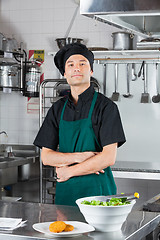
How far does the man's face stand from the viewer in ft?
8.07

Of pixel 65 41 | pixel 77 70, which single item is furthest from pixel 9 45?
pixel 77 70

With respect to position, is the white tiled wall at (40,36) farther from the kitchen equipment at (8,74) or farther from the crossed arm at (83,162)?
the crossed arm at (83,162)

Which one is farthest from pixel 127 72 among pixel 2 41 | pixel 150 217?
pixel 150 217

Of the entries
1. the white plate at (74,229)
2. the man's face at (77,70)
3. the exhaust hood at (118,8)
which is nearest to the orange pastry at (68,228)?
the white plate at (74,229)

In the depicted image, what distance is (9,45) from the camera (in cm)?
502

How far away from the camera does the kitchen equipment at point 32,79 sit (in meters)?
5.14

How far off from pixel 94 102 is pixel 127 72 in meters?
2.63

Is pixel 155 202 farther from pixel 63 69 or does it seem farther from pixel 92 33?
pixel 92 33

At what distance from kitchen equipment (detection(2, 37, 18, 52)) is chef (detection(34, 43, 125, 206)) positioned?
253 cm

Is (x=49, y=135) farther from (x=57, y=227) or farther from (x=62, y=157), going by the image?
(x=57, y=227)

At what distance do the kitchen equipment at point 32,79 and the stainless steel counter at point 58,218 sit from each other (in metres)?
3.03

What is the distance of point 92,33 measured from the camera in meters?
5.19

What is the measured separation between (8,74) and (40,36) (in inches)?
29.0

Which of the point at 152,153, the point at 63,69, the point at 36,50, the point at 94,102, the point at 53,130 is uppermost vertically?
the point at 36,50
